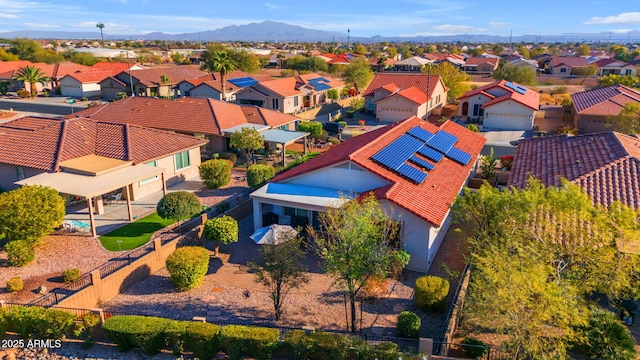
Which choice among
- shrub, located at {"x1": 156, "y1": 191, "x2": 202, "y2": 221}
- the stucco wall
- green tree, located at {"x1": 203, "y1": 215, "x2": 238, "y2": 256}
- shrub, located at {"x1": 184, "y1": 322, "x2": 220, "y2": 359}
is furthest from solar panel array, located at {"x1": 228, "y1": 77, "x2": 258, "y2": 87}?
shrub, located at {"x1": 184, "y1": 322, "x2": 220, "y2": 359}

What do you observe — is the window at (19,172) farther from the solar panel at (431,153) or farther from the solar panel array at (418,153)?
the solar panel at (431,153)

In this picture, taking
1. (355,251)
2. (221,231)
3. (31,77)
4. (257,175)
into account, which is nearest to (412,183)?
(355,251)

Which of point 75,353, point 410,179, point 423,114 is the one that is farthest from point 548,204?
point 423,114

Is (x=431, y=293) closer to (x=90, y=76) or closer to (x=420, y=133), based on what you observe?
(x=420, y=133)

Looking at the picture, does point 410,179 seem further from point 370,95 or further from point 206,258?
point 370,95

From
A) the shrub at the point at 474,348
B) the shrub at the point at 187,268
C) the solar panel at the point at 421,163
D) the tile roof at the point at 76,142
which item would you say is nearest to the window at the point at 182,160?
the tile roof at the point at 76,142
